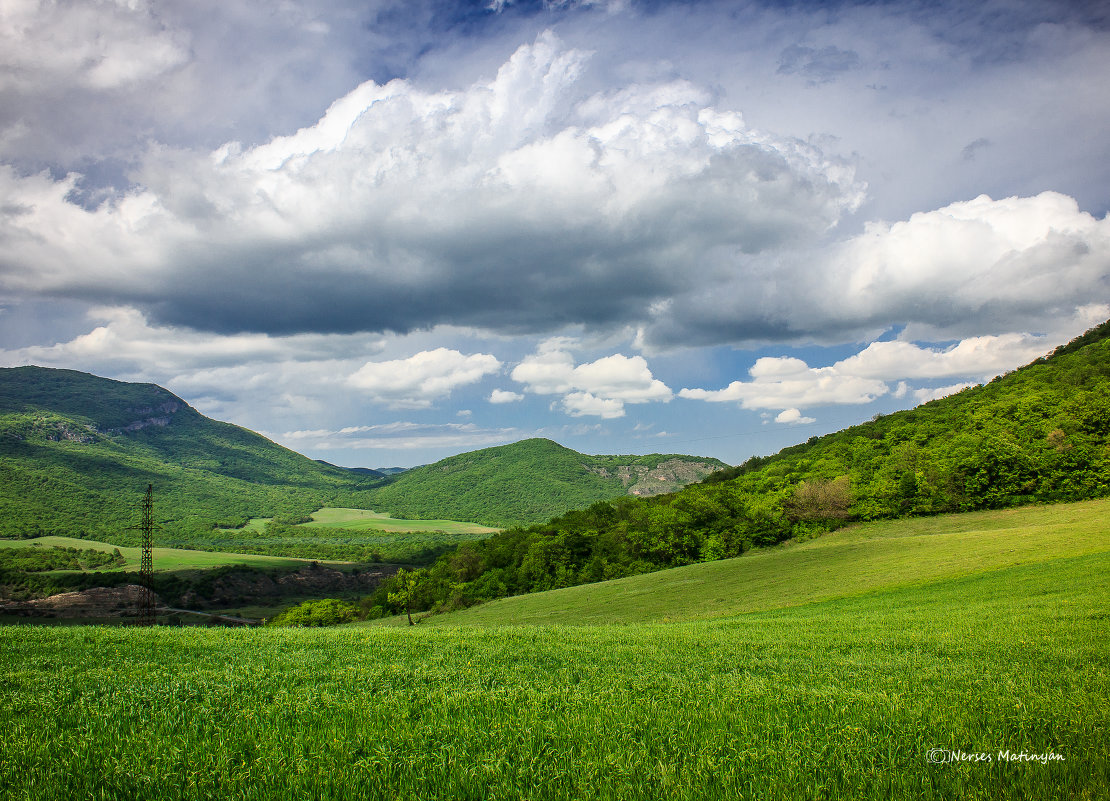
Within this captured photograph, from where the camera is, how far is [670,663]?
11789mm

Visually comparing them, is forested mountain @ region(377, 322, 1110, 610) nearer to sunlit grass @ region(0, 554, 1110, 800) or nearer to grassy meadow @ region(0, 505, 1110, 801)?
grassy meadow @ region(0, 505, 1110, 801)

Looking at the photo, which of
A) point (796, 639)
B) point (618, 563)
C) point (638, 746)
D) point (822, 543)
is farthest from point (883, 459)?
point (638, 746)

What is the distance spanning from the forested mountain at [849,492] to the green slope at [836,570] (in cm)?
726

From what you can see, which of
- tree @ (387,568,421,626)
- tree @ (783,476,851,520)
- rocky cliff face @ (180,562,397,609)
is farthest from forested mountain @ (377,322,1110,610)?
rocky cliff face @ (180,562,397,609)

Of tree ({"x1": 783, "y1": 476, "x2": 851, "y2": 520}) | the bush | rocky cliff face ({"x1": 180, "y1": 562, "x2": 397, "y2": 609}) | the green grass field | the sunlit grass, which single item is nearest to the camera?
the sunlit grass

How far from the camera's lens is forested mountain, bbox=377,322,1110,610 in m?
73.7

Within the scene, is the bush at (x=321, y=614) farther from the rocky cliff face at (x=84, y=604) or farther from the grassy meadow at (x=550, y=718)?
the grassy meadow at (x=550, y=718)

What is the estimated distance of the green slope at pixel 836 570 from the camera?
3841cm

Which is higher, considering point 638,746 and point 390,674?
point 638,746

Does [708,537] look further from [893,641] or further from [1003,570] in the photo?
[893,641]

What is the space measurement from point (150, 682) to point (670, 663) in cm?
977

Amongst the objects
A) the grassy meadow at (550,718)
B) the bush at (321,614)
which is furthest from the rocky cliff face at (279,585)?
the grassy meadow at (550,718)

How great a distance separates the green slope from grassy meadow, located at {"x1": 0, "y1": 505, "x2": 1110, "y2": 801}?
2568 centimetres

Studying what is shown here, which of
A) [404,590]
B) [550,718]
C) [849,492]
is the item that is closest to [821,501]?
[849,492]
